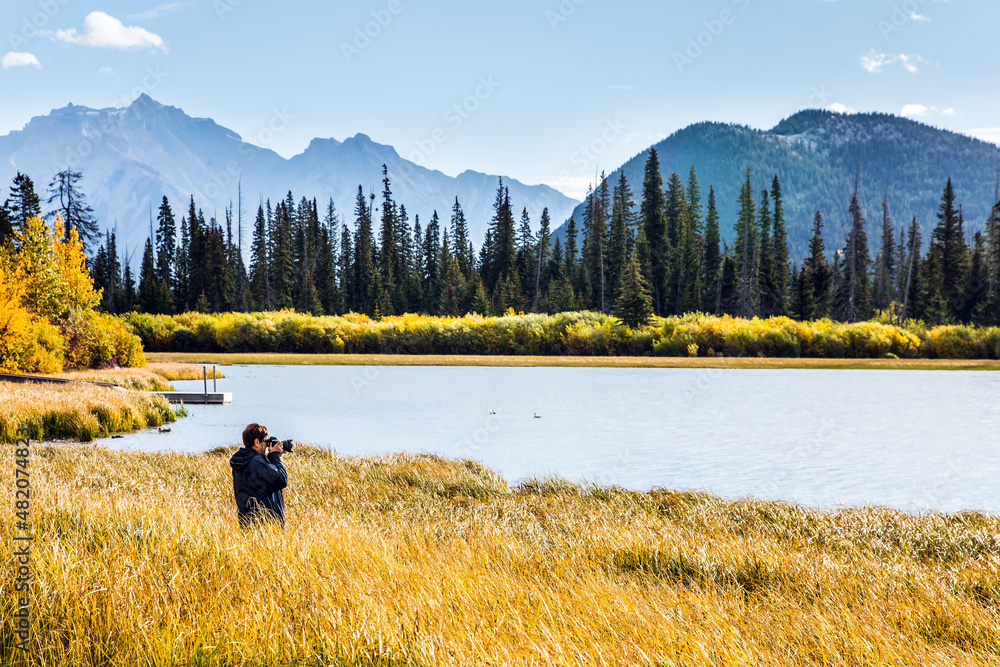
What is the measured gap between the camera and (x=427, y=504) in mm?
10086

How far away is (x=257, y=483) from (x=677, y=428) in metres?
13.8

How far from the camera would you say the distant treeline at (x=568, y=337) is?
41688 millimetres

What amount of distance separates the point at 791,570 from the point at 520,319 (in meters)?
41.9

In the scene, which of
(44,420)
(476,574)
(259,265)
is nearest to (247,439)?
(476,574)

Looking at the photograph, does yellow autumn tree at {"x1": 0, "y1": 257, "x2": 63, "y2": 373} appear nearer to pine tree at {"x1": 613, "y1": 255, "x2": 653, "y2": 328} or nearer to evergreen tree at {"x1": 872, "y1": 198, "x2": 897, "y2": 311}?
pine tree at {"x1": 613, "y1": 255, "x2": 653, "y2": 328}

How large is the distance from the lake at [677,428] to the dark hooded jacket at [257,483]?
598 cm

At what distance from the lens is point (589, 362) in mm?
39688

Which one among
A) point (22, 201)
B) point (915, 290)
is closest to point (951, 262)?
point (915, 290)

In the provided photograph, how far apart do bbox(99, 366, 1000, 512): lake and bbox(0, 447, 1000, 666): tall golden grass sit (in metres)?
3.85

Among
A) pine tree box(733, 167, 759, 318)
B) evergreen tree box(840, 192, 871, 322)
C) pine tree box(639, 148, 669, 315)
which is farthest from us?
pine tree box(733, 167, 759, 318)

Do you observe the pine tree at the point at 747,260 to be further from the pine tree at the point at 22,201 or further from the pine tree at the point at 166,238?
the pine tree at the point at 166,238

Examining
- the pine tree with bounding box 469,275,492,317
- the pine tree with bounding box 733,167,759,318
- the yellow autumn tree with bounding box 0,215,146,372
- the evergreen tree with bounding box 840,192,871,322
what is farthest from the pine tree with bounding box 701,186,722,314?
the yellow autumn tree with bounding box 0,215,146,372

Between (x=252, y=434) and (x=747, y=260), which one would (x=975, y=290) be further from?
(x=252, y=434)

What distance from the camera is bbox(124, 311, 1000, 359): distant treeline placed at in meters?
41.7
